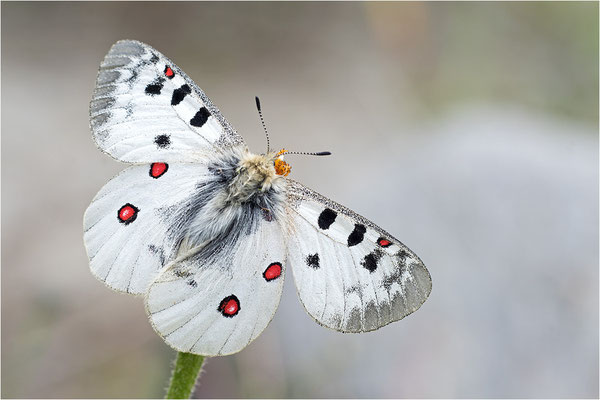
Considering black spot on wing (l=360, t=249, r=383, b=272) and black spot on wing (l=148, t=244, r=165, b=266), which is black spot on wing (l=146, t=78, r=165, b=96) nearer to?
black spot on wing (l=148, t=244, r=165, b=266)

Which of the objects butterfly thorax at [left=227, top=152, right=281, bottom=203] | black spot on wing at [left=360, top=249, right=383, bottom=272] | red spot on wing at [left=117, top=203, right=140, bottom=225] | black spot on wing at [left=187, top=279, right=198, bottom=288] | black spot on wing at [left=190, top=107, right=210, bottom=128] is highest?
black spot on wing at [left=190, top=107, right=210, bottom=128]

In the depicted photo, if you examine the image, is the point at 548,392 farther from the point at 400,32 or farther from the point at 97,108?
the point at 400,32

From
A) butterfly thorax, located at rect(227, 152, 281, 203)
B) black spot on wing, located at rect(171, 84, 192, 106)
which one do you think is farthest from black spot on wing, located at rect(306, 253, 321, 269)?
black spot on wing, located at rect(171, 84, 192, 106)

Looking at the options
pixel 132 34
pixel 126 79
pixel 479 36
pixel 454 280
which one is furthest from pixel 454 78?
pixel 126 79

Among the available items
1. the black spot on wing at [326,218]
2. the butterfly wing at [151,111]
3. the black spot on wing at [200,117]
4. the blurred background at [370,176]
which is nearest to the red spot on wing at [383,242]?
the black spot on wing at [326,218]

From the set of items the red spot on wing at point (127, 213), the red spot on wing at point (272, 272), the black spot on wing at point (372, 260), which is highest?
the black spot on wing at point (372, 260)

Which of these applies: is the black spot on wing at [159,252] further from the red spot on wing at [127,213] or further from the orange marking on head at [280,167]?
the orange marking on head at [280,167]
